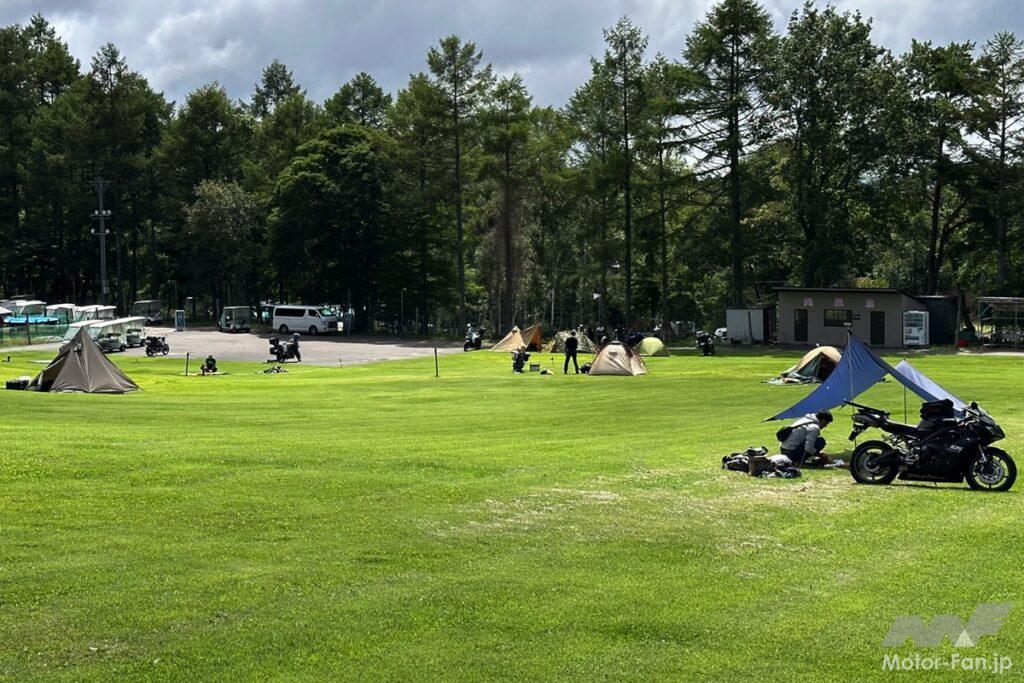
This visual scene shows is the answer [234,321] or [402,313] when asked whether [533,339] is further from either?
[234,321]

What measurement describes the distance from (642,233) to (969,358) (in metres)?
26.7

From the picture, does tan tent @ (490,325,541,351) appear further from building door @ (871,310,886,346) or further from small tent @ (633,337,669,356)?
building door @ (871,310,886,346)

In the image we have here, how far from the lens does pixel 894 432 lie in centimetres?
1523

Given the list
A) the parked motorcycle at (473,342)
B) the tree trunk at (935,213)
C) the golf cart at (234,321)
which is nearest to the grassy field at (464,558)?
the parked motorcycle at (473,342)

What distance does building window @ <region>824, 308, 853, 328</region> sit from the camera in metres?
56.8

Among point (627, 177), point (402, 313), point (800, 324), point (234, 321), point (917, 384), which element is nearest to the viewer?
point (917, 384)

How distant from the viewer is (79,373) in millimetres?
32656

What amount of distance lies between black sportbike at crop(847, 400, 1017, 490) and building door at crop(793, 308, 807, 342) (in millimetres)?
43992

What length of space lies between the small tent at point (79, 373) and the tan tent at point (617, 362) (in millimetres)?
17251

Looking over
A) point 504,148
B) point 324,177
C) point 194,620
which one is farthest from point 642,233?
point 194,620

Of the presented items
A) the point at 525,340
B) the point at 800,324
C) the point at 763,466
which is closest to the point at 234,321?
the point at 525,340

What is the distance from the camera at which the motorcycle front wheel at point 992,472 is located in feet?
47.4

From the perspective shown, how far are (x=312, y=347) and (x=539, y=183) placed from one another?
24.0m

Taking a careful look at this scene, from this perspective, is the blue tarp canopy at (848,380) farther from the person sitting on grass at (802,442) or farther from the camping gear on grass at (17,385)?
the camping gear on grass at (17,385)
